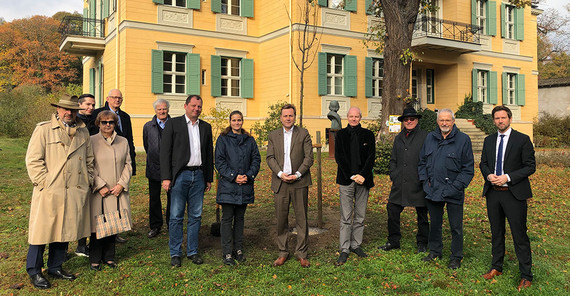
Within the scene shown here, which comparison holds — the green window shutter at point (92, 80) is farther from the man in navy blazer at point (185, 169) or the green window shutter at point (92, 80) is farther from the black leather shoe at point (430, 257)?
the black leather shoe at point (430, 257)

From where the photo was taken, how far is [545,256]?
5359 millimetres

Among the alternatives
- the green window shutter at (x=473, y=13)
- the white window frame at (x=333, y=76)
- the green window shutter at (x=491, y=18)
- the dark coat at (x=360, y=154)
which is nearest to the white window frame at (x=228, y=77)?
the white window frame at (x=333, y=76)

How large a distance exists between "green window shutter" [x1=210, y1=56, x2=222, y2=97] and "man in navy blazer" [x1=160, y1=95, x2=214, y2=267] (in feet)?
44.2

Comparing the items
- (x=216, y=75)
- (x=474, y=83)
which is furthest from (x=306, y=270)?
(x=474, y=83)

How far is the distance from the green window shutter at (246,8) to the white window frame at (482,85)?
12665 millimetres

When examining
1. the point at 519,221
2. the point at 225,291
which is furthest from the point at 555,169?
the point at 225,291

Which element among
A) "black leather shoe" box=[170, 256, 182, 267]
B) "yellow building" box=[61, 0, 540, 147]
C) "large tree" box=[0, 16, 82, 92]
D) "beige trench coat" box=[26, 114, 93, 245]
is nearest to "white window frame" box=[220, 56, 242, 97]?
"yellow building" box=[61, 0, 540, 147]

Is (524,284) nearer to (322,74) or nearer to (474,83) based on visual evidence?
(322,74)

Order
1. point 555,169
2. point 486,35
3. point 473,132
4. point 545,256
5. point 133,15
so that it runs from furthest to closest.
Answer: point 486,35 → point 473,132 → point 133,15 → point 555,169 → point 545,256

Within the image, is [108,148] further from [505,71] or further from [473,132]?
[505,71]

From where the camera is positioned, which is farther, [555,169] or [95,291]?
[555,169]

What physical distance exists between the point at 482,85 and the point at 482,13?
3.88 meters

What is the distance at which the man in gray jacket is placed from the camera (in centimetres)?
595

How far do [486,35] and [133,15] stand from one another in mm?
17839
